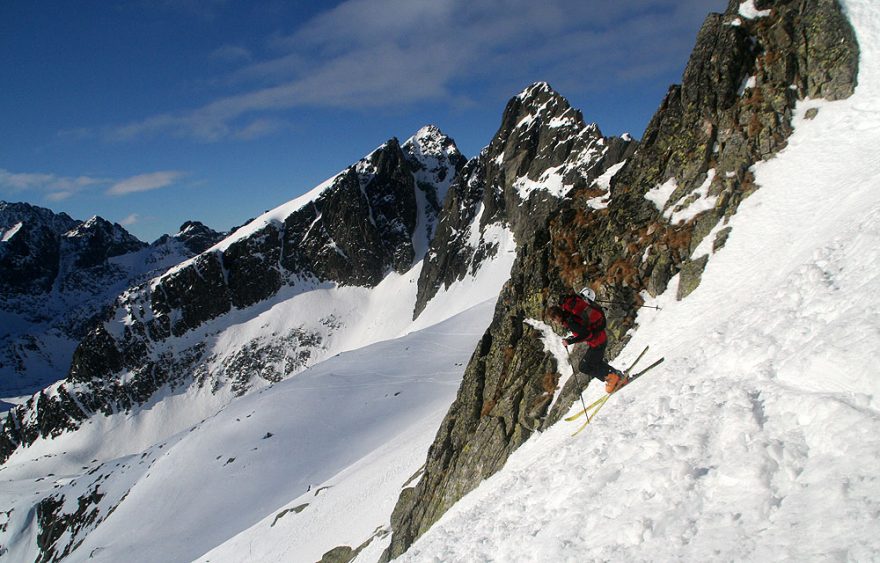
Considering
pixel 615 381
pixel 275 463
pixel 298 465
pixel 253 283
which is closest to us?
pixel 615 381

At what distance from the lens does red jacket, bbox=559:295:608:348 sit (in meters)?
10.7

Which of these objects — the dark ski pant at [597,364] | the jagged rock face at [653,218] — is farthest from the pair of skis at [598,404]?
the jagged rock face at [653,218]

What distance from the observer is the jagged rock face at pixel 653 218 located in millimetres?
15258

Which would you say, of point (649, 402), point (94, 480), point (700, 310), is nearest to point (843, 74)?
point (700, 310)

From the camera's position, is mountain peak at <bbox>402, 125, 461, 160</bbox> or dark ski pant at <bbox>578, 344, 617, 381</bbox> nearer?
dark ski pant at <bbox>578, 344, 617, 381</bbox>

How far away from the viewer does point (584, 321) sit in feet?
35.3

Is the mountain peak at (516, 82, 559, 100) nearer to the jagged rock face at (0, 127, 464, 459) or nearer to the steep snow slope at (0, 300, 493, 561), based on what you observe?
the jagged rock face at (0, 127, 464, 459)

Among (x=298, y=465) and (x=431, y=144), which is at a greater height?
(x=431, y=144)

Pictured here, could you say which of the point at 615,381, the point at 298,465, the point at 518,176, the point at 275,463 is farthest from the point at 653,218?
the point at 518,176

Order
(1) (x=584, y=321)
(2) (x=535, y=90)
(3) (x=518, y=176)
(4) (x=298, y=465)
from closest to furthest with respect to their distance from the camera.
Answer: (1) (x=584, y=321) < (4) (x=298, y=465) < (3) (x=518, y=176) < (2) (x=535, y=90)

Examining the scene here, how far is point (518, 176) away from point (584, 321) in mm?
82120

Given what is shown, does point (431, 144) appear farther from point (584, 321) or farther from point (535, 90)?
point (584, 321)

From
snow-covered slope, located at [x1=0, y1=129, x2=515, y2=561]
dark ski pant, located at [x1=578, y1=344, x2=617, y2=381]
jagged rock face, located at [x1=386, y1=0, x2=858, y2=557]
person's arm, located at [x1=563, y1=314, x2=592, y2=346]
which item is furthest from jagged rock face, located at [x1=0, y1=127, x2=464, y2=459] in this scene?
person's arm, located at [x1=563, y1=314, x2=592, y2=346]

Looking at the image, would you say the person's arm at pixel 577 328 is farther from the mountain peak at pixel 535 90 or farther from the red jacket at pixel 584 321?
the mountain peak at pixel 535 90
